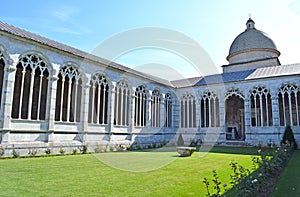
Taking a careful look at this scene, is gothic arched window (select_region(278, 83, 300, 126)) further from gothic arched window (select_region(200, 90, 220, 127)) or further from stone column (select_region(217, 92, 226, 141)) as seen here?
gothic arched window (select_region(200, 90, 220, 127))

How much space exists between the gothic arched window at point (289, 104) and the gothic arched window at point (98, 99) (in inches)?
607

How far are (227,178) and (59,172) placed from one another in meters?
5.40

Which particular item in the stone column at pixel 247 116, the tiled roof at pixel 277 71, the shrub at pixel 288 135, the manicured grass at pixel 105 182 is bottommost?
the manicured grass at pixel 105 182

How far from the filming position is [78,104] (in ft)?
51.3

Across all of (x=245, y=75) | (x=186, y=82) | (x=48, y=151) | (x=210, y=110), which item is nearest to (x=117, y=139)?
(x=48, y=151)

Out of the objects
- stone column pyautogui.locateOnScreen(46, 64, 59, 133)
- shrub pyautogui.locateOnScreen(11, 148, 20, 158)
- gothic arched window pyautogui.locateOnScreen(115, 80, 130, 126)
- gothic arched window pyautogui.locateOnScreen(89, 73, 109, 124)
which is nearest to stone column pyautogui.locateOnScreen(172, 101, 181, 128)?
gothic arched window pyautogui.locateOnScreen(115, 80, 130, 126)

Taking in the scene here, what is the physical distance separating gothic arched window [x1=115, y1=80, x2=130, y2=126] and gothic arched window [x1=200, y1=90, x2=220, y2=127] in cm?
912

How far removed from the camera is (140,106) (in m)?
20.5

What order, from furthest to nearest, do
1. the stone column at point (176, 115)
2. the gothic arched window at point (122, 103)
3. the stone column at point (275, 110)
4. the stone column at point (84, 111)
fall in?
the stone column at point (176, 115)
the stone column at point (275, 110)
the gothic arched window at point (122, 103)
the stone column at point (84, 111)

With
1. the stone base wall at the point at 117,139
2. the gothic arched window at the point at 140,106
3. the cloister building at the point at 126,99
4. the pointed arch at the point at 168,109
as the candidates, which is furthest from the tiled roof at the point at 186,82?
the gothic arched window at the point at 140,106

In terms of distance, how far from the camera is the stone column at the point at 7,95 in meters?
11.2

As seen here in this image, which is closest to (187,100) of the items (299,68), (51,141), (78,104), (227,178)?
(299,68)

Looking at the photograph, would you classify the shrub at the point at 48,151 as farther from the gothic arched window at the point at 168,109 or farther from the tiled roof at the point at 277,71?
the tiled roof at the point at 277,71

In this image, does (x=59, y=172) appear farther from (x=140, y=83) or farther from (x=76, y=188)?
(x=140, y=83)
